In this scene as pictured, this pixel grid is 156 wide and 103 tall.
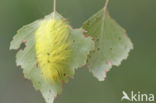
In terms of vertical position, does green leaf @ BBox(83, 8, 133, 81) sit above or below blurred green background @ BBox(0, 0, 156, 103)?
below

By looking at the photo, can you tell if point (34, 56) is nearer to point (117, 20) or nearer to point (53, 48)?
point (53, 48)

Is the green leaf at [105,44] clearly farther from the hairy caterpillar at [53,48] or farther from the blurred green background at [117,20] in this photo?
the blurred green background at [117,20]

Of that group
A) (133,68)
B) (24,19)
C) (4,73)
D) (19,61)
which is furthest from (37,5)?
(19,61)

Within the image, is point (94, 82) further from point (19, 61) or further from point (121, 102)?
point (19, 61)

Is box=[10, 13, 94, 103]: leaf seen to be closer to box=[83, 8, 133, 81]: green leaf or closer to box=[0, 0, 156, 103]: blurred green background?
box=[83, 8, 133, 81]: green leaf

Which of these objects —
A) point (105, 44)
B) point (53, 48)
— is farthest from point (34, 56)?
point (105, 44)

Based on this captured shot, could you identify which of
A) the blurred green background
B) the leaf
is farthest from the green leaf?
the blurred green background
